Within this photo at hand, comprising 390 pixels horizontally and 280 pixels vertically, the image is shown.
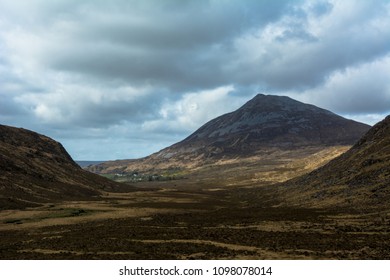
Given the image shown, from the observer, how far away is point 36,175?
124m

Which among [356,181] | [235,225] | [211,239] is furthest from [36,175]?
[211,239]

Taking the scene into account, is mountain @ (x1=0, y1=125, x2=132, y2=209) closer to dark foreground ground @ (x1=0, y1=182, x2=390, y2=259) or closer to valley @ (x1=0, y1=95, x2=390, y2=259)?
valley @ (x1=0, y1=95, x2=390, y2=259)

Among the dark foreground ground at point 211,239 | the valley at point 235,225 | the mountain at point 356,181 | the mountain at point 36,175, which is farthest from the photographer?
the mountain at point 36,175

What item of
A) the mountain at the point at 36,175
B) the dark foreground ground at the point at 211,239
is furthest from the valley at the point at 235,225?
the mountain at the point at 36,175

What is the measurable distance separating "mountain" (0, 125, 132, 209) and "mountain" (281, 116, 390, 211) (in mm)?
66637

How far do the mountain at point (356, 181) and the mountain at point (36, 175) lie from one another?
6664 cm

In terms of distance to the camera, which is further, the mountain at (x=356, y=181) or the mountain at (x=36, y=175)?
the mountain at (x=36, y=175)

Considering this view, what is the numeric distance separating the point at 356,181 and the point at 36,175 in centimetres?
9717

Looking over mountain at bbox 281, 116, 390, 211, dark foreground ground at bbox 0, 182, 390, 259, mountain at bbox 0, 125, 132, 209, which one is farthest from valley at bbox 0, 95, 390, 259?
mountain at bbox 0, 125, 132, 209

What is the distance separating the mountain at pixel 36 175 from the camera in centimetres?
9862

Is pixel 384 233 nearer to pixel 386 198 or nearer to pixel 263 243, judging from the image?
pixel 263 243

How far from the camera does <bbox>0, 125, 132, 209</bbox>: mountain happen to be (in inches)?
3883

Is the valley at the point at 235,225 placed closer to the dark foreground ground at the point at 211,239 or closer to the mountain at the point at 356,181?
the dark foreground ground at the point at 211,239

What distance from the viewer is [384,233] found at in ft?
134
